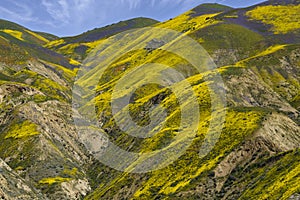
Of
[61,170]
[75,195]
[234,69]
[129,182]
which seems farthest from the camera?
[234,69]

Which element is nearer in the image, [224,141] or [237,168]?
[237,168]

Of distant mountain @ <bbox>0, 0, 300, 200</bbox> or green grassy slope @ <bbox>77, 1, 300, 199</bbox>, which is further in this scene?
distant mountain @ <bbox>0, 0, 300, 200</bbox>

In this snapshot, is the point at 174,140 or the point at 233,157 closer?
the point at 233,157

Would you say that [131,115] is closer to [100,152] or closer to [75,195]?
[100,152]

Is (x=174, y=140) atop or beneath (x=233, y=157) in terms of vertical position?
atop

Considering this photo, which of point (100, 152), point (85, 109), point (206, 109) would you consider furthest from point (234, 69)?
point (85, 109)

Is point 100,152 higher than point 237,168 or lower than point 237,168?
higher

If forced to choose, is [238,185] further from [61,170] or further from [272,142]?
[61,170]

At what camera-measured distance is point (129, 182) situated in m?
96.1

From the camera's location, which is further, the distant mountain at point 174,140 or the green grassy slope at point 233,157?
the distant mountain at point 174,140

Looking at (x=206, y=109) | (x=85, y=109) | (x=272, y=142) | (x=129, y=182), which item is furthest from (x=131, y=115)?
(x=272, y=142)

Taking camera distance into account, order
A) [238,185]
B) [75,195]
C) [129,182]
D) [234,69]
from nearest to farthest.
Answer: [238,185], [129,182], [75,195], [234,69]

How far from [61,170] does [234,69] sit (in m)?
73.8

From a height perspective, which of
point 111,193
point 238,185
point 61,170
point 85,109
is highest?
point 85,109
